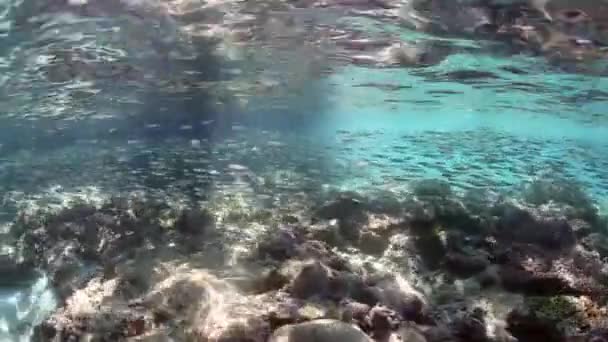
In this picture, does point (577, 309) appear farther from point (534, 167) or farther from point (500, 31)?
point (534, 167)

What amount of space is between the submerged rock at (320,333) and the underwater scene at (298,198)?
3 centimetres

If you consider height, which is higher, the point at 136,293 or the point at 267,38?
the point at 267,38

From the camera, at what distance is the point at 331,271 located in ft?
26.8

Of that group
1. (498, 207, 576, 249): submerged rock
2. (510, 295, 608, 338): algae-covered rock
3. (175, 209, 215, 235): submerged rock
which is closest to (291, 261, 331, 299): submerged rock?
(510, 295, 608, 338): algae-covered rock

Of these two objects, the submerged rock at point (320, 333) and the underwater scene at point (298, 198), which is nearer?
the submerged rock at point (320, 333)

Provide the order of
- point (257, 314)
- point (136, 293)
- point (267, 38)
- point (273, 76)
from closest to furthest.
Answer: point (257, 314) → point (136, 293) → point (267, 38) → point (273, 76)

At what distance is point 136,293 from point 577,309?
723cm

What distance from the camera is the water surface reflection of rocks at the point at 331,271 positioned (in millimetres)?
7227

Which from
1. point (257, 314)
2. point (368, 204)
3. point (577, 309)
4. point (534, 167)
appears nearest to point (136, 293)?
point (257, 314)

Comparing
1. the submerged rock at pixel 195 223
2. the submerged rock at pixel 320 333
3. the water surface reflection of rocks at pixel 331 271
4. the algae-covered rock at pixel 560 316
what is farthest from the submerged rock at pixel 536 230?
the submerged rock at pixel 195 223

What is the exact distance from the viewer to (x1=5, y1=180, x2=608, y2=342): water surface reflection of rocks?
723cm

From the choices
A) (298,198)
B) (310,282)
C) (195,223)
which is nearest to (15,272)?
(195,223)

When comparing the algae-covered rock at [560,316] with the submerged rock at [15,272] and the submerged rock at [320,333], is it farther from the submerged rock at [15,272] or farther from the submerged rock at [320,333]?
the submerged rock at [15,272]

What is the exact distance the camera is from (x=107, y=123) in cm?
2711
